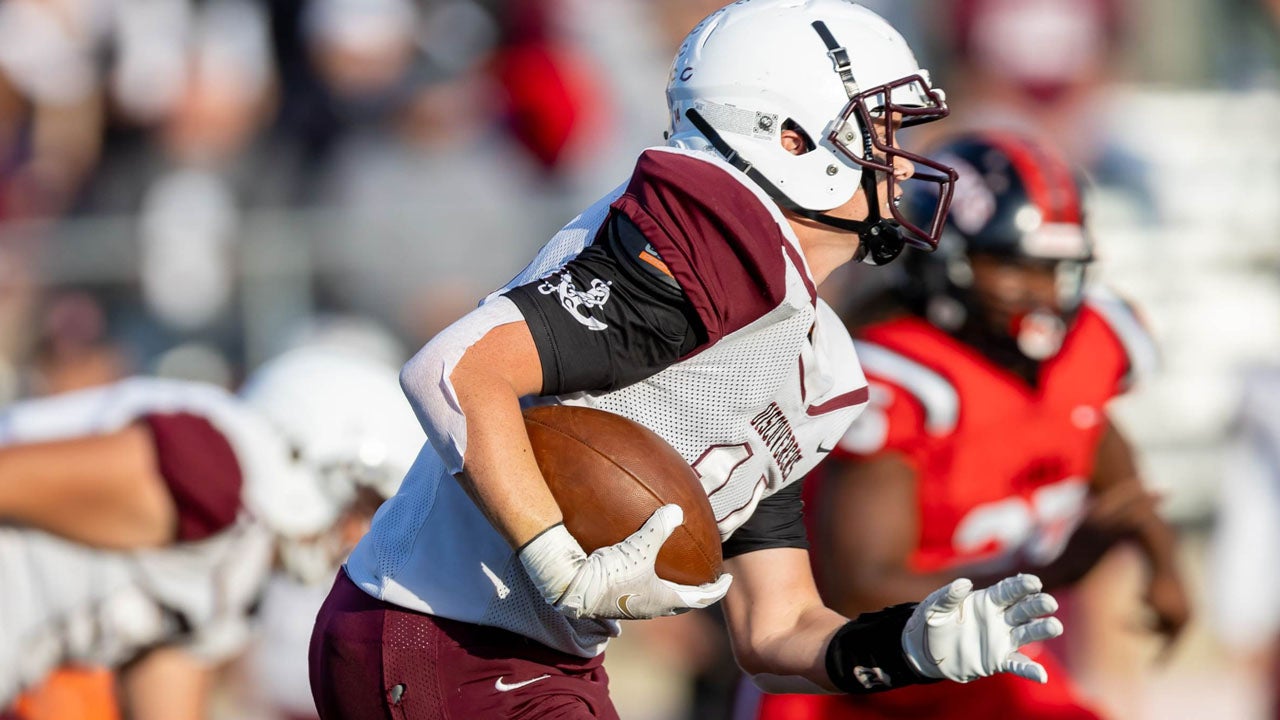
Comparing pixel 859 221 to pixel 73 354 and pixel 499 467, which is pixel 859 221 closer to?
pixel 499 467

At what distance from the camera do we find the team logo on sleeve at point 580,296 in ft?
8.38

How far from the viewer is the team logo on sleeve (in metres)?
2.55

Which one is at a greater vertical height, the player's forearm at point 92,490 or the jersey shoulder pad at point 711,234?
the jersey shoulder pad at point 711,234

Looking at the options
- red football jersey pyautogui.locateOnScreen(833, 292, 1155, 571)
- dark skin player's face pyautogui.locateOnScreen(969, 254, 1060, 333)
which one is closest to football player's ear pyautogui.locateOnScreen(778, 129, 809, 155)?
red football jersey pyautogui.locateOnScreen(833, 292, 1155, 571)

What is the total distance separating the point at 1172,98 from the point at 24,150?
5.67m

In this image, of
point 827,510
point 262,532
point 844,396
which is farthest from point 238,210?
point 844,396

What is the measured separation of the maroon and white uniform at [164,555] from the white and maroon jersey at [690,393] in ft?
3.76

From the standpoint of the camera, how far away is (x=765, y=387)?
2.87 m

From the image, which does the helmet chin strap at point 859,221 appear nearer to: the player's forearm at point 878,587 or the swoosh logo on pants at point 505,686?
the swoosh logo on pants at point 505,686

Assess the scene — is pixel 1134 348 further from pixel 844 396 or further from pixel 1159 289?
pixel 1159 289

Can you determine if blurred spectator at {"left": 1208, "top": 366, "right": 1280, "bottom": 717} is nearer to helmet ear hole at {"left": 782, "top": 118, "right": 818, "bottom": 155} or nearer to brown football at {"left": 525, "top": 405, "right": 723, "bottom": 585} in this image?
helmet ear hole at {"left": 782, "top": 118, "right": 818, "bottom": 155}

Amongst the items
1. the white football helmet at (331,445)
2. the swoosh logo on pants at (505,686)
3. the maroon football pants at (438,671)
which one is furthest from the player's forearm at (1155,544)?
the swoosh logo on pants at (505,686)

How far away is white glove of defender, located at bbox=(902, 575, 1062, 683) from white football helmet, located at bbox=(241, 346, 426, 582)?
214 cm

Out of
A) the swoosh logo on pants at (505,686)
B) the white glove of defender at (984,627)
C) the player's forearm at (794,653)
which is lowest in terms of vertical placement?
the player's forearm at (794,653)
